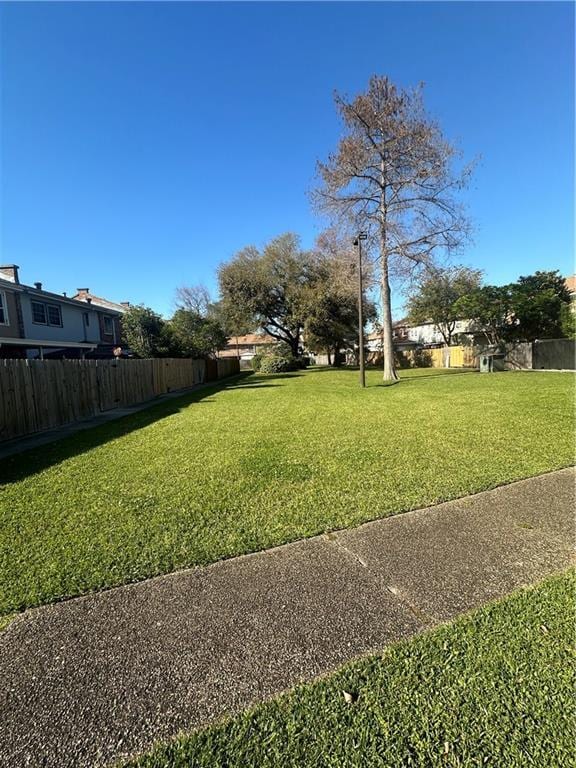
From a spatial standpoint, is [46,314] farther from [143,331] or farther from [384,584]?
[384,584]

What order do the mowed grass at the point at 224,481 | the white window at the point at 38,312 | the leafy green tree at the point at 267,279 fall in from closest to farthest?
the mowed grass at the point at 224,481 < the white window at the point at 38,312 < the leafy green tree at the point at 267,279

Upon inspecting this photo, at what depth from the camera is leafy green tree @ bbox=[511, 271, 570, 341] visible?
23.7m

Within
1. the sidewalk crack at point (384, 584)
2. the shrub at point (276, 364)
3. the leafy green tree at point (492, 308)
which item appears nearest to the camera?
the sidewalk crack at point (384, 584)

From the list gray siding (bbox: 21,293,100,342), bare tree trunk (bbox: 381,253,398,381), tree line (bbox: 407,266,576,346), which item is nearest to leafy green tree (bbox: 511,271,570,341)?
tree line (bbox: 407,266,576,346)

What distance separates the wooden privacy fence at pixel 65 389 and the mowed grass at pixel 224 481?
1.32m

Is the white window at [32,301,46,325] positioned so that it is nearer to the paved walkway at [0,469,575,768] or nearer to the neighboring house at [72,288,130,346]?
the neighboring house at [72,288,130,346]

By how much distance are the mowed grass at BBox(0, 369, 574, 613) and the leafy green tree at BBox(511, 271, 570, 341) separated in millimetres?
19615

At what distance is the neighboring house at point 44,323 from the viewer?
16725 mm

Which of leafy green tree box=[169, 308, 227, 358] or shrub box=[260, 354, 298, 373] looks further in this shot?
shrub box=[260, 354, 298, 373]

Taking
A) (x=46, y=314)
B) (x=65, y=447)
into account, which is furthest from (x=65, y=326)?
(x=65, y=447)

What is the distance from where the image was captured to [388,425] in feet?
23.0

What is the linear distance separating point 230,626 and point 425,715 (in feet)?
3.36

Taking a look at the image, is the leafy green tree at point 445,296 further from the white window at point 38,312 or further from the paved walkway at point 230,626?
the paved walkway at point 230,626

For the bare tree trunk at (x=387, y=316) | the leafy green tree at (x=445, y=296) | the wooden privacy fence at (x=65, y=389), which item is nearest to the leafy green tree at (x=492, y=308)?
the leafy green tree at (x=445, y=296)
